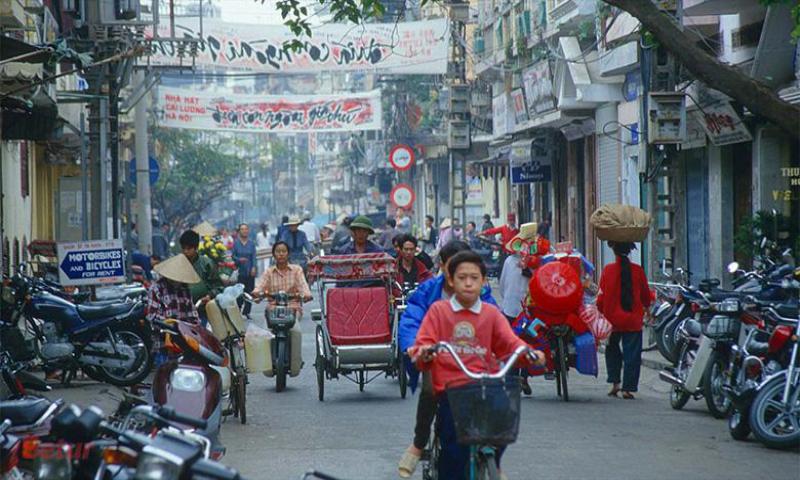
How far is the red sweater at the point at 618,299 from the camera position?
14.2 m

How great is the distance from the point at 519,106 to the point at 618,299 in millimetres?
20221

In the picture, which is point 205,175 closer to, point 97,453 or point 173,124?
point 173,124

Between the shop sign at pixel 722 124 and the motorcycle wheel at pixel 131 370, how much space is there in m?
9.34

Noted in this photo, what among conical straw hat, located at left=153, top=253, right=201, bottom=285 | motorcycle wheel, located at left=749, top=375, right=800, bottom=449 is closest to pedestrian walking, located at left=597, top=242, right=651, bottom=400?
motorcycle wheel, located at left=749, top=375, right=800, bottom=449

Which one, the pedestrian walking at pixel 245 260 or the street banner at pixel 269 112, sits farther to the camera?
the street banner at pixel 269 112

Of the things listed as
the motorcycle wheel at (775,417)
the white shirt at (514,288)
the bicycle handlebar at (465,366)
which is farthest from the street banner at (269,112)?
the bicycle handlebar at (465,366)

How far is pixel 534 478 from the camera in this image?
377 inches

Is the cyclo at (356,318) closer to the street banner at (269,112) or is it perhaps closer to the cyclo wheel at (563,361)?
the cyclo wheel at (563,361)

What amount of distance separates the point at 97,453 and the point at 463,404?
195 cm

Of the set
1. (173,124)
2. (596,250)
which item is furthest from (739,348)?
(173,124)

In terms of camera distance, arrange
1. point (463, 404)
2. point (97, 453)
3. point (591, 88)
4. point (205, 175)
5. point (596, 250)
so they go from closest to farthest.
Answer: point (97, 453)
point (463, 404)
point (591, 88)
point (596, 250)
point (205, 175)

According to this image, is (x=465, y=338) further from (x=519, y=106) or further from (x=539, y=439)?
(x=519, y=106)

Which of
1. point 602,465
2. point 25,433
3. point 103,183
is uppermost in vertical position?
point 103,183

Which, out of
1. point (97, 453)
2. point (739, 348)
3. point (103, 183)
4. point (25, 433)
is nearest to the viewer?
point (97, 453)
